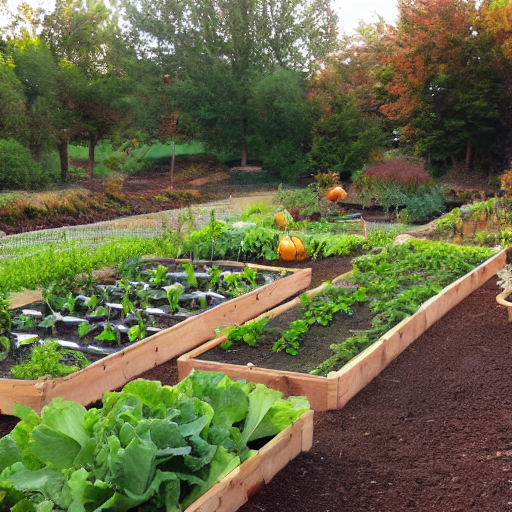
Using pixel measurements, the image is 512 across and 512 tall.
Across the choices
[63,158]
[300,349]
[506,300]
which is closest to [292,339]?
[300,349]

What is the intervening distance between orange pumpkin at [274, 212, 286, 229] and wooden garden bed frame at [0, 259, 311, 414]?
2.60 meters

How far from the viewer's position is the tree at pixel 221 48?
2041 centimetres

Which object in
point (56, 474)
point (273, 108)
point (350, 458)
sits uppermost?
point (273, 108)

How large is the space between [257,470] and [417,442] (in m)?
0.99

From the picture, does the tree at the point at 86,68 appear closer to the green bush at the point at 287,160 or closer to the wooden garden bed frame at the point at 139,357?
the green bush at the point at 287,160

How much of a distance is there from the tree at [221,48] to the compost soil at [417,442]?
16.5 metres

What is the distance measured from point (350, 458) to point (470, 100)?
1531 centimetres

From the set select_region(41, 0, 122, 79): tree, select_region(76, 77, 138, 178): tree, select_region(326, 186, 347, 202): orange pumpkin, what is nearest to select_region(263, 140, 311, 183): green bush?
select_region(76, 77, 138, 178): tree

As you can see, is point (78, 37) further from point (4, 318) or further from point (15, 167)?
point (4, 318)

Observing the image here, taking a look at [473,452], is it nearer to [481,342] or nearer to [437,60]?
[481,342]

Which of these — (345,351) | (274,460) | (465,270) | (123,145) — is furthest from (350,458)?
(123,145)

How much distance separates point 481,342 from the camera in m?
4.96

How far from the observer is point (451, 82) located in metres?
17.0

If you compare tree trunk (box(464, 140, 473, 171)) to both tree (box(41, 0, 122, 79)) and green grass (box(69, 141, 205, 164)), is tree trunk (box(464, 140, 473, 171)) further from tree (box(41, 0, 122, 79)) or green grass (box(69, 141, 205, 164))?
tree (box(41, 0, 122, 79))
